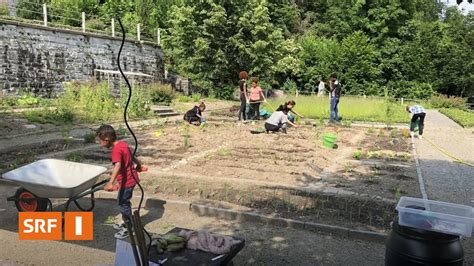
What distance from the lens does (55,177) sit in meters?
5.79

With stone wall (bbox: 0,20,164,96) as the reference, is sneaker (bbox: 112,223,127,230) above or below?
below

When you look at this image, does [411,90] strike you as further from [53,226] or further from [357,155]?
[53,226]

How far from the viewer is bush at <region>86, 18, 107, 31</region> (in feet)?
108

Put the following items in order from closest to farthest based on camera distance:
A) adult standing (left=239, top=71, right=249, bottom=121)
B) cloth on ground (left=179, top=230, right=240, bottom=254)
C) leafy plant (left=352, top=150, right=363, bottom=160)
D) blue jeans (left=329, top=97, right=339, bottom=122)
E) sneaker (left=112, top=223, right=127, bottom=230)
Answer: cloth on ground (left=179, top=230, right=240, bottom=254), sneaker (left=112, top=223, right=127, bottom=230), leafy plant (left=352, top=150, right=363, bottom=160), blue jeans (left=329, top=97, right=339, bottom=122), adult standing (left=239, top=71, right=249, bottom=121)

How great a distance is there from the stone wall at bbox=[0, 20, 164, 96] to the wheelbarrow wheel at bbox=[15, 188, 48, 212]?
1660 cm

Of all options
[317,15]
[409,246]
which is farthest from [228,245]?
[317,15]

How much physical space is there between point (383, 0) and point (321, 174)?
37.6 meters

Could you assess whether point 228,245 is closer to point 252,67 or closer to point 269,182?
point 269,182

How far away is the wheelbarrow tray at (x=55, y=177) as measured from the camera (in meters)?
5.43

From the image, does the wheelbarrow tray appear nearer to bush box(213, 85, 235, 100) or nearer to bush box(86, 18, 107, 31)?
bush box(213, 85, 235, 100)

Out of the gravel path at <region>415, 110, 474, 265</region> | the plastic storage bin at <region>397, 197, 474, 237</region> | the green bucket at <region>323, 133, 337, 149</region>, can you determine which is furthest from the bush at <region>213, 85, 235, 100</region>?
the plastic storage bin at <region>397, 197, 474, 237</region>

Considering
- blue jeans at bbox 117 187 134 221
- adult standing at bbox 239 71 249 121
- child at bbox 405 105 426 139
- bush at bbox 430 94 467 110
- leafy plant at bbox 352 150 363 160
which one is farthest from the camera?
bush at bbox 430 94 467 110

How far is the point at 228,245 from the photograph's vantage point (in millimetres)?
3908

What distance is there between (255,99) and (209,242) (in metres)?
13.2
